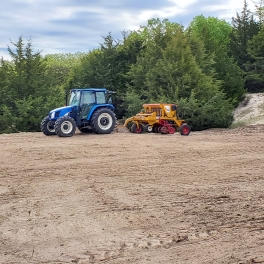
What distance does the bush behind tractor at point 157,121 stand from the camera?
17.8 metres

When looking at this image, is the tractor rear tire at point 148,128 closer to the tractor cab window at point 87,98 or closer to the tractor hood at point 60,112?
the tractor cab window at point 87,98

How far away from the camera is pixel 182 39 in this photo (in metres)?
25.8

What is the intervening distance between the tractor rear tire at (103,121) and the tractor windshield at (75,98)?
911mm

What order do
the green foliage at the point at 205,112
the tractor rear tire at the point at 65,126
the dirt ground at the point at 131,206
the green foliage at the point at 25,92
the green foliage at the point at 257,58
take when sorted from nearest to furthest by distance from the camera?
the dirt ground at the point at 131,206
the tractor rear tire at the point at 65,126
the green foliage at the point at 205,112
the green foliage at the point at 25,92
the green foliage at the point at 257,58

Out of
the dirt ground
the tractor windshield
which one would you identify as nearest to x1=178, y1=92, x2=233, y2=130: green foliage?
the tractor windshield

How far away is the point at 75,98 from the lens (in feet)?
57.4

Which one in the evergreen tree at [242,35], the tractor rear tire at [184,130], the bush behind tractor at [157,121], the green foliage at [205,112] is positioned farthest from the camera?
the evergreen tree at [242,35]

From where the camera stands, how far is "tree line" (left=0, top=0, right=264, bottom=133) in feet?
76.7

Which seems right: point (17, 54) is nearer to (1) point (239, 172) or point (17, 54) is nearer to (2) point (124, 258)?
(1) point (239, 172)

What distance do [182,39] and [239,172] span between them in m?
17.7

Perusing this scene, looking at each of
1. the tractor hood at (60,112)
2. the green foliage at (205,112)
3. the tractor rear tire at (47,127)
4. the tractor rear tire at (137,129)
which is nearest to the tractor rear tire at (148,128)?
the tractor rear tire at (137,129)

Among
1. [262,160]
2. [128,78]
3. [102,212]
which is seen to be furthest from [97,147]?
[128,78]

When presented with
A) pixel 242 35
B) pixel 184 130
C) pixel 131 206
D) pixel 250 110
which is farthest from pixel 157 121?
pixel 242 35

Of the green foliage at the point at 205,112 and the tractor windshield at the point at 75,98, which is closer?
the tractor windshield at the point at 75,98
